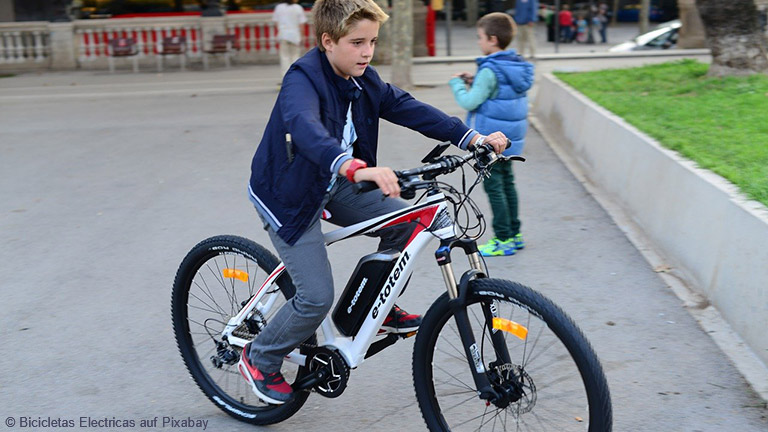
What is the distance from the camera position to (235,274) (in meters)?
4.23

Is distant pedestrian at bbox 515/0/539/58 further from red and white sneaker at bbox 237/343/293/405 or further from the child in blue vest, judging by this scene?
red and white sneaker at bbox 237/343/293/405

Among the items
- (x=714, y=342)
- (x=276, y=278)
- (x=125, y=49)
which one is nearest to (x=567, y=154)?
(x=714, y=342)

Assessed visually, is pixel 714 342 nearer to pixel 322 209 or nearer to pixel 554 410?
pixel 554 410

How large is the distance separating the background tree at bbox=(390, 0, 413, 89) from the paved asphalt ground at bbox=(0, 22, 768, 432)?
397cm

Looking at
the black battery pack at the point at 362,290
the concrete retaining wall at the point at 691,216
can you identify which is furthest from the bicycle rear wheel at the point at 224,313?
the concrete retaining wall at the point at 691,216

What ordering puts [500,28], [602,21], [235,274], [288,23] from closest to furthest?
[235,274] → [500,28] → [288,23] → [602,21]

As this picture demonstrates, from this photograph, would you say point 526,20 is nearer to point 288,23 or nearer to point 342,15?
point 288,23

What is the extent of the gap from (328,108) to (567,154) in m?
6.80

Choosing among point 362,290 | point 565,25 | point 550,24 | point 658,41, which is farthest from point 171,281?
point 550,24

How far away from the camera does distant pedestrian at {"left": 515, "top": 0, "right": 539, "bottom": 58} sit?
19797 mm

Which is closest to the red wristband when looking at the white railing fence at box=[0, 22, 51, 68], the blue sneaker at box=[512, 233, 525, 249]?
the blue sneaker at box=[512, 233, 525, 249]

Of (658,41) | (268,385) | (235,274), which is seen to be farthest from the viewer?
(658,41)

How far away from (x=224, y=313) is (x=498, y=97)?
2930 mm

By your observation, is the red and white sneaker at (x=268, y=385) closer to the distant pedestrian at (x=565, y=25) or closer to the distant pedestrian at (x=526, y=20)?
the distant pedestrian at (x=526, y=20)
